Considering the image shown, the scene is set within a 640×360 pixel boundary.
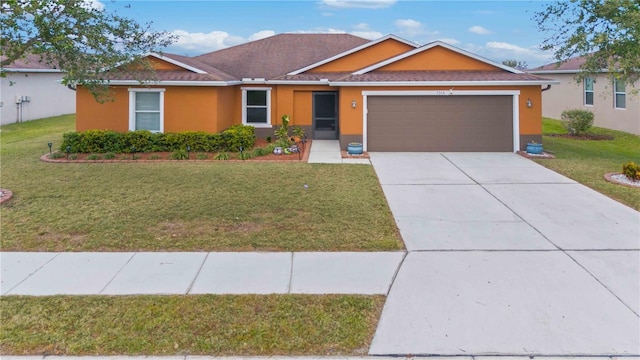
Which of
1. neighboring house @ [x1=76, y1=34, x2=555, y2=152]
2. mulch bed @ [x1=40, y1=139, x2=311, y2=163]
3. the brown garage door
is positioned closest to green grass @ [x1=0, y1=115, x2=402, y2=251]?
mulch bed @ [x1=40, y1=139, x2=311, y2=163]

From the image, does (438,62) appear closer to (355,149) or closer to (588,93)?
(355,149)

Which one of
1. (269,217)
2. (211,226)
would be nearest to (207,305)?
(211,226)

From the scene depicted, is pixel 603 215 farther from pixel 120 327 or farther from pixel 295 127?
pixel 295 127

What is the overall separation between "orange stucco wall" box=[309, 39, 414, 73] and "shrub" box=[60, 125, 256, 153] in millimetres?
6036

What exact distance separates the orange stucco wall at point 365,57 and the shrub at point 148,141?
6.04 m

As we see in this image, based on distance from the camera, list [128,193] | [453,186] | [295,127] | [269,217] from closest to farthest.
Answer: [269,217]
[128,193]
[453,186]
[295,127]

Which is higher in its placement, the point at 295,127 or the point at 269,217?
the point at 295,127

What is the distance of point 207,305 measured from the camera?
4184 millimetres

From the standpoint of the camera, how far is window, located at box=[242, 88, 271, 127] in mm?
17812

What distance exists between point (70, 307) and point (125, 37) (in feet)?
25.6

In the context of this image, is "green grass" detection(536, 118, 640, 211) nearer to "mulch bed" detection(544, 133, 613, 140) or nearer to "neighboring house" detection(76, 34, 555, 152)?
"mulch bed" detection(544, 133, 613, 140)

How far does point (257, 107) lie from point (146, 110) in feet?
15.3

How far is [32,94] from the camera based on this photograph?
25078mm

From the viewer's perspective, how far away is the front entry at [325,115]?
58.6 ft
